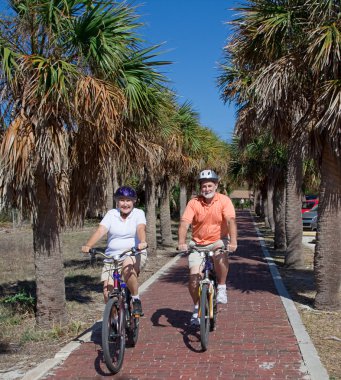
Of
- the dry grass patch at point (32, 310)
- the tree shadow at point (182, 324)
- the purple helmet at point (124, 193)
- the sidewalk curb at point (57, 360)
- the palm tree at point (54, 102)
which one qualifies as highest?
the palm tree at point (54, 102)

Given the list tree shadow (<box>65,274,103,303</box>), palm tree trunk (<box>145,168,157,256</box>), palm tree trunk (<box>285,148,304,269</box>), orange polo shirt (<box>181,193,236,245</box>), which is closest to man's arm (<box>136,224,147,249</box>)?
orange polo shirt (<box>181,193,236,245</box>)

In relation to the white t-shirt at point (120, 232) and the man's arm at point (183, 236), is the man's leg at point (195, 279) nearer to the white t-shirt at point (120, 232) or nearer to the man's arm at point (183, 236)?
the man's arm at point (183, 236)

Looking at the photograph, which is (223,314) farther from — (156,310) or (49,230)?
(49,230)

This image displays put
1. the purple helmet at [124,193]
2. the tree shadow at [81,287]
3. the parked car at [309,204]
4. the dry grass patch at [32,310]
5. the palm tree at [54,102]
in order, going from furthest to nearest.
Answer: the parked car at [309,204]
the tree shadow at [81,287]
the palm tree at [54,102]
the dry grass patch at [32,310]
the purple helmet at [124,193]

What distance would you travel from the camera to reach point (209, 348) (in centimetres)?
641

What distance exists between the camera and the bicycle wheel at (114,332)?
5.45m

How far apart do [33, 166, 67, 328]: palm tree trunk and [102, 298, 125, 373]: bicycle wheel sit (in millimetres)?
2601

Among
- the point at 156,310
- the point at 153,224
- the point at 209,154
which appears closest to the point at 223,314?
the point at 156,310

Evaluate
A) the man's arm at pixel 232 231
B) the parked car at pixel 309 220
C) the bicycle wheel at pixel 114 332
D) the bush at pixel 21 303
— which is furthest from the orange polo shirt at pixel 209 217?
the parked car at pixel 309 220

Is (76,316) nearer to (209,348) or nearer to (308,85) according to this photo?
(209,348)

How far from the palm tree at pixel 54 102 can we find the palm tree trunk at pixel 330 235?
3256 millimetres

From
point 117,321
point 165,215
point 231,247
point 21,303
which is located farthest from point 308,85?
point 165,215

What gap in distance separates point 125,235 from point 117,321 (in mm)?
1058

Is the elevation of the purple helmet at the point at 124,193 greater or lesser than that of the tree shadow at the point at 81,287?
greater
